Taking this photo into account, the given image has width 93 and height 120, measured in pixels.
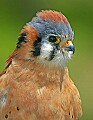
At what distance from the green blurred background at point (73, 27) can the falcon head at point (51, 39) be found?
4.39 m

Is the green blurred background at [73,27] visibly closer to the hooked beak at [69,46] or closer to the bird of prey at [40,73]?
the bird of prey at [40,73]

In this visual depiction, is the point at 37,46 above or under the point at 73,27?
under

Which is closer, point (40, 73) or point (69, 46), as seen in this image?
point (69, 46)

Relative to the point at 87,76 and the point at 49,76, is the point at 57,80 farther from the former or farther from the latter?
the point at 87,76

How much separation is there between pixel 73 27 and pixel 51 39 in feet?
A: 21.2

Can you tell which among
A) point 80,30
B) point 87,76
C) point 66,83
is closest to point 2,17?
point 80,30

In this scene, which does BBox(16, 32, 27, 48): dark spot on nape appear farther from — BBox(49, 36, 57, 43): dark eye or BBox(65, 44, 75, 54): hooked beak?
BBox(65, 44, 75, 54): hooked beak

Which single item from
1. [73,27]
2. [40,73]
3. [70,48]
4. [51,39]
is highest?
[73,27]

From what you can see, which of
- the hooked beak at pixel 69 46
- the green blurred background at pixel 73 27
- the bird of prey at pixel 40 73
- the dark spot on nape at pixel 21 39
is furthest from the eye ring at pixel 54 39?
the green blurred background at pixel 73 27

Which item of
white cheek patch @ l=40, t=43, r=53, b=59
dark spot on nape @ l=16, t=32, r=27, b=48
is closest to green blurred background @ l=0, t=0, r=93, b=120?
dark spot on nape @ l=16, t=32, r=27, b=48

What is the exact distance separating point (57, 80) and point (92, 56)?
5498mm

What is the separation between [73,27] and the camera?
14430mm

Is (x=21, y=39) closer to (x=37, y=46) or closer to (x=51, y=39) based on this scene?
(x=37, y=46)

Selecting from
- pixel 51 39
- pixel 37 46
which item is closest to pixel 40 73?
pixel 37 46
